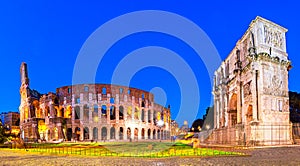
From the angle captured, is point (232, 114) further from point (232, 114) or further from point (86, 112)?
point (86, 112)

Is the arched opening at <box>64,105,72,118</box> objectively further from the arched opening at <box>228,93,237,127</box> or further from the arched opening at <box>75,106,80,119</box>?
the arched opening at <box>228,93,237,127</box>

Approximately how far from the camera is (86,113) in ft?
193

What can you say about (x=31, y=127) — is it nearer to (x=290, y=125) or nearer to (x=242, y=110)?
(x=242, y=110)

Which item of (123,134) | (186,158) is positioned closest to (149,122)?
(123,134)

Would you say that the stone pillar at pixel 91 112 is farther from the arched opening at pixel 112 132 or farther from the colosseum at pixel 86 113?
the arched opening at pixel 112 132

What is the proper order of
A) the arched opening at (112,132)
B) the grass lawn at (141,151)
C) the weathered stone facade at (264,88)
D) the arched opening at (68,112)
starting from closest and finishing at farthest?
the grass lawn at (141,151) < the weathered stone facade at (264,88) < the arched opening at (68,112) < the arched opening at (112,132)

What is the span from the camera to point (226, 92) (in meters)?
38.3

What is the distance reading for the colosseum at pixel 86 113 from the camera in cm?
5503

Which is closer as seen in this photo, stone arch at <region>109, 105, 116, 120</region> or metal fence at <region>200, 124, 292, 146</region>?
metal fence at <region>200, 124, 292, 146</region>

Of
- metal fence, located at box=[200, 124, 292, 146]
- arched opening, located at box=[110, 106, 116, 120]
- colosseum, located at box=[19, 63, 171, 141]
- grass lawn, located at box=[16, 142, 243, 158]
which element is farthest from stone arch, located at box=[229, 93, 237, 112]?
arched opening, located at box=[110, 106, 116, 120]

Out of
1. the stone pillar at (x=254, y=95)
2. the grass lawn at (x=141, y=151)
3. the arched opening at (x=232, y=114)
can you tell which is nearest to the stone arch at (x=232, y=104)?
the arched opening at (x=232, y=114)

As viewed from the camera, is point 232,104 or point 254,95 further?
point 232,104

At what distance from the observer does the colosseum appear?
55.0 m

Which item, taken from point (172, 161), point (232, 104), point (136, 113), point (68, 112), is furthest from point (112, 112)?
point (172, 161)
